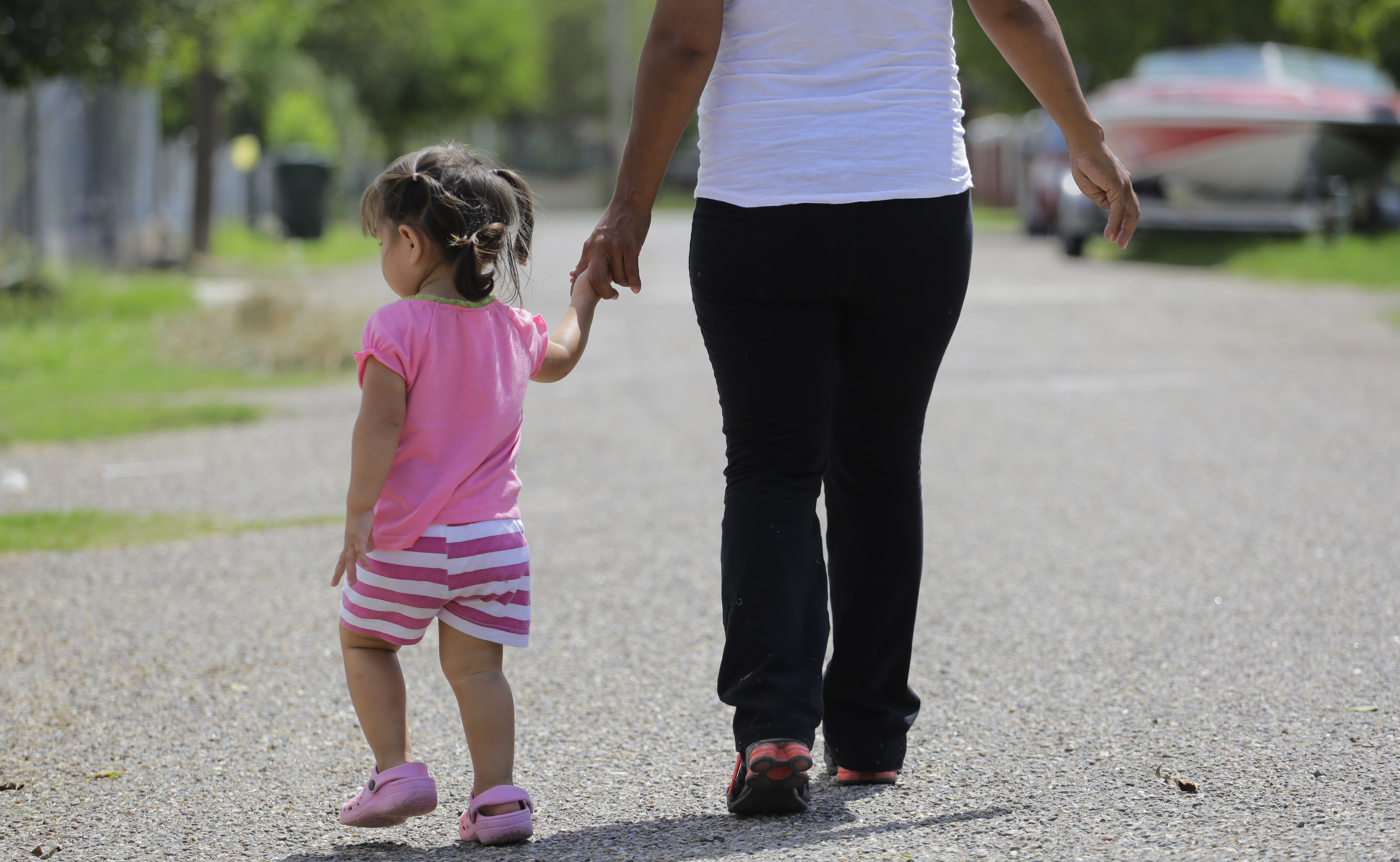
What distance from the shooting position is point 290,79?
3588 centimetres

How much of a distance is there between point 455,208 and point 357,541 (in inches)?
22.2

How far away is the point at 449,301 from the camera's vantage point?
2576 millimetres

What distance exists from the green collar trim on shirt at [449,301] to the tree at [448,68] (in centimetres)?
3580

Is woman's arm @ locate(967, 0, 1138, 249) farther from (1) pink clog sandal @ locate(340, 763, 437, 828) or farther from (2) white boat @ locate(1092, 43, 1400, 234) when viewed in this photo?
(2) white boat @ locate(1092, 43, 1400, 234)

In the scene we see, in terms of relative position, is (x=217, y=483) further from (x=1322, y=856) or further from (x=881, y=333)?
(x=1322, y=856)

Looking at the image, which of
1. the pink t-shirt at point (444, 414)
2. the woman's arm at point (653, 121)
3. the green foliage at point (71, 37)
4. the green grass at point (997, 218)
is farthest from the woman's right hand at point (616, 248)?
the green grass at point (997, 218)

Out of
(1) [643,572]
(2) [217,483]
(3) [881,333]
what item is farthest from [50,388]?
(3) [881,333]

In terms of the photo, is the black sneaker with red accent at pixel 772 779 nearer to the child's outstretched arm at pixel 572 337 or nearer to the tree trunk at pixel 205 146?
the child's outstretched arm at pixel 572 337

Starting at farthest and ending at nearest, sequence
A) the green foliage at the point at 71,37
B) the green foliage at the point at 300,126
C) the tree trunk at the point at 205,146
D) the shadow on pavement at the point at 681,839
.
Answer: the green foliage at the point at 300,126
the tree trunk at the point at 205,146
the green foliage at the point at 71,37
the shadow on pavement at the point at 681,839

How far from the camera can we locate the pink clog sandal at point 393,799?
253 cm

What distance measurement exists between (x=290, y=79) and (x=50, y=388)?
28047mm

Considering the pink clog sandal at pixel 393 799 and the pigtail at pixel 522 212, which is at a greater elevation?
the pigtail at pixel 522 212

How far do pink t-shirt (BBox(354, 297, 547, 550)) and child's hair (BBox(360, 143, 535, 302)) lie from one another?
7 centimetres

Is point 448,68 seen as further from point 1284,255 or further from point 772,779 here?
point 772,779
